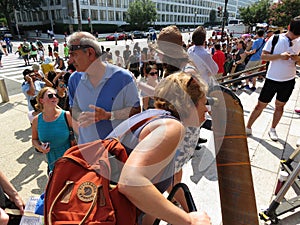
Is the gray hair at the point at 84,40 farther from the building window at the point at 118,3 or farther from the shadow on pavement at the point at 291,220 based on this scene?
the building window at the point at 118,3

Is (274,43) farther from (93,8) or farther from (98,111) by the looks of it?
(93,8)

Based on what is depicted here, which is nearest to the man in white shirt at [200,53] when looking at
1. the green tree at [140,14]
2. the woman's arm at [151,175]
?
the woman's arm at [151,175]

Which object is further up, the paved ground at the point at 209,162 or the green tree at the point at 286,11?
the green tree at the point at 286,11

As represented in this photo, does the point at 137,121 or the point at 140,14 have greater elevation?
the point at 140,14

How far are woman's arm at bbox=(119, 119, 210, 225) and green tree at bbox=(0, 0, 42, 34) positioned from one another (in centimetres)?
5087

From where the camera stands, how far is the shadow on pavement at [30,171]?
3.08 metres

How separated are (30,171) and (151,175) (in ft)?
10.3

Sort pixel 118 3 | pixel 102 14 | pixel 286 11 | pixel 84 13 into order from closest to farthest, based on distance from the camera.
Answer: pixel 286 11 → pixel 84 13 → pixel 102 14 → pixel 118 3

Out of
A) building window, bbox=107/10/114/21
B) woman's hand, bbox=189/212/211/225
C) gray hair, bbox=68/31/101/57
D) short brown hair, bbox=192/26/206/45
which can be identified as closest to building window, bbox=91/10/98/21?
building window, bbox=107/10/114/21

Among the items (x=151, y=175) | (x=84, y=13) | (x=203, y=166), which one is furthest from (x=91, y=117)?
(x=84, y=13)

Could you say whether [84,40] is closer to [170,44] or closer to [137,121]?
[170,44]

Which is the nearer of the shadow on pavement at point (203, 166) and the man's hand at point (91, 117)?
the man's hand at point (91, 117)

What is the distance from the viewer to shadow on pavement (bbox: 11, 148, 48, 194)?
3.08 m

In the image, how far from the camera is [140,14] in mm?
54719
